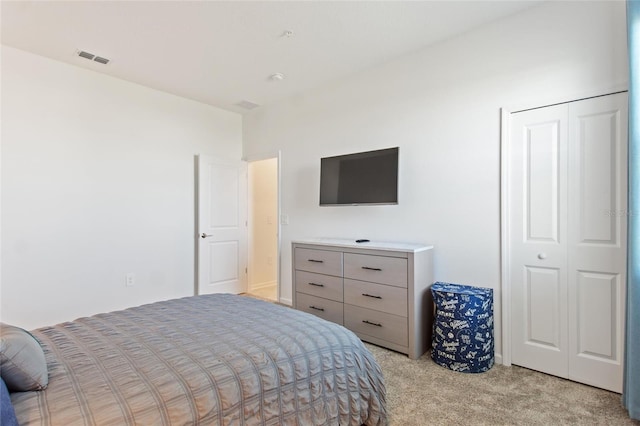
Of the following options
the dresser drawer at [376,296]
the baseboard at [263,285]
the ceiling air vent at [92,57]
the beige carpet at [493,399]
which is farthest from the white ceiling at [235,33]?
the baseboard at [263,285]

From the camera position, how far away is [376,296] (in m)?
2.85

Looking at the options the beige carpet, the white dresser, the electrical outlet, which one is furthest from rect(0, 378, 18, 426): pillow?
the electrical outlet

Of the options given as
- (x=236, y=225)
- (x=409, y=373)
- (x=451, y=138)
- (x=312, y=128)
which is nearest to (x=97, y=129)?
(x=236, y=225)

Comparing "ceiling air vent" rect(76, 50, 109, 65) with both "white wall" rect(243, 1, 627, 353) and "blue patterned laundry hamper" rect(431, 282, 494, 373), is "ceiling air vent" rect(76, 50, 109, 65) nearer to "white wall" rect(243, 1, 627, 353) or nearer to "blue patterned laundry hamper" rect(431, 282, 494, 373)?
"white wall" rect(243, 1, 627, 353)

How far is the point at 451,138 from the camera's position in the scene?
9.40 feet

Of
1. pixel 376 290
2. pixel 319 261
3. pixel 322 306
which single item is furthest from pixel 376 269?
pixel 322 306

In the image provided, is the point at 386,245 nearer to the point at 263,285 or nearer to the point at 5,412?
the point at 5,412

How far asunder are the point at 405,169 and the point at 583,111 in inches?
53.6

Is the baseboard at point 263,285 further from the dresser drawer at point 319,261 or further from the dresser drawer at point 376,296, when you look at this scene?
the dresser drawer at point 376,296

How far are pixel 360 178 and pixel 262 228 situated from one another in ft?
7.84

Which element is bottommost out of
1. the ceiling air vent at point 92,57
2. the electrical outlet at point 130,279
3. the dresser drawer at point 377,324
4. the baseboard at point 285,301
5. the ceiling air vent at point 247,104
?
the baseboard at point 285,301

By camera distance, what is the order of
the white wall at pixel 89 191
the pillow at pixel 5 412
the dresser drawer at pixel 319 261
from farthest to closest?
the dresser drawer at pixel 319 261
the white wall at pixel 89 191
the pillow at pixel 5 412

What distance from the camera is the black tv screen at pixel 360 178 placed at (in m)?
3.10

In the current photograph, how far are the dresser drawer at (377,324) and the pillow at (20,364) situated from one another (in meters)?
2.24
